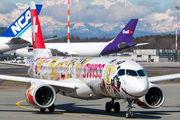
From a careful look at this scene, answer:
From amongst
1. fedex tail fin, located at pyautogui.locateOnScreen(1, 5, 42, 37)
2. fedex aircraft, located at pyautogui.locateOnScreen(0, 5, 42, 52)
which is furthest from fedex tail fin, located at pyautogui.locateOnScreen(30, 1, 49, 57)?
fedex tail fin, located at pyautogui.locateOnScreen(1, 5, 42, 37)

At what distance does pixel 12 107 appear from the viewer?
898 inches

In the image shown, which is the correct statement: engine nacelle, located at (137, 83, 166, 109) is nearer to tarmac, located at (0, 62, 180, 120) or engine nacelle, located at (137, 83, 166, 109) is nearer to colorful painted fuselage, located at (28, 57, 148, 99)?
tarmac, located at (0, 62, 180, 120)

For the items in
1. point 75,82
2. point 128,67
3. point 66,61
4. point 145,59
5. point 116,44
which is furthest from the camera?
point 145,59

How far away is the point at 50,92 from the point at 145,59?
12019 cm

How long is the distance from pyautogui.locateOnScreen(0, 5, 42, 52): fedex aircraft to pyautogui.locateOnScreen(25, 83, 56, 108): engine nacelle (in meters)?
34.6

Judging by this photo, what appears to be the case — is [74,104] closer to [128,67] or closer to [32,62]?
[32,62]

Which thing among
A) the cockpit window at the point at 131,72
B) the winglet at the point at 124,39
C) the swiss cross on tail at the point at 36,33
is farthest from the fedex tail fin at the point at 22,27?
the cockpit window at the point at 131,72

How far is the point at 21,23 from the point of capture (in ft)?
177

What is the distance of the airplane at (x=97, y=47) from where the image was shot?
76.5 metres

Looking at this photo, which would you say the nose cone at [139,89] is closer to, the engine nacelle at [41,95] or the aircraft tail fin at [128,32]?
the engine nacelle at [41,95]

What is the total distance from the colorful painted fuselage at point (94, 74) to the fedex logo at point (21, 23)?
30.0 meters

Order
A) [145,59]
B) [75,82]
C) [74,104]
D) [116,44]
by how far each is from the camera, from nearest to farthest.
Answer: [75,82]
[74,104]
[116,44]
[145,59]

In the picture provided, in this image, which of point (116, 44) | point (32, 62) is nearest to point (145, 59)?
point (116, 44)

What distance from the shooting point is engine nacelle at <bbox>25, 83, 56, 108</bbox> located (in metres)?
18.4
